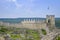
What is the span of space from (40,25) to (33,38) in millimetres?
8366

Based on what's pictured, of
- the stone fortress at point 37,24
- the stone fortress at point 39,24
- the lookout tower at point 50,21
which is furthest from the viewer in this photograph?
the lookout tower at point 50,21

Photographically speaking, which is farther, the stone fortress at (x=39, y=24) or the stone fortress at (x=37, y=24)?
Result: the stone fortress at (x=37, y=24)

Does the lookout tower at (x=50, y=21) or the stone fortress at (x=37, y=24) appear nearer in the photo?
the stone fortress at (x=37, y=24)

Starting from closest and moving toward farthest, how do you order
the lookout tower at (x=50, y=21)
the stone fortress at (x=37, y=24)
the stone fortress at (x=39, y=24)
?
the stone fortress at (x=39, y=24)
the stone fortress at (x=37, y=24)
the lookout tower at (x=50, y=21)

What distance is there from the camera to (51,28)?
3700cm

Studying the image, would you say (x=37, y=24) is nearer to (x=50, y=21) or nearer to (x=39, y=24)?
(x=39, y=24)

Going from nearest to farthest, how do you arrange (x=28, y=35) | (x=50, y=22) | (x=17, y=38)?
(x=17, y=38) < (x=28, y=35) < (x=50, y=22)

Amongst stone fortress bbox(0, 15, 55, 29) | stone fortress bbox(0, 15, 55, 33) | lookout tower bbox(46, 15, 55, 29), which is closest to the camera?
stone fortress bbox(0, 15, 55, 33)

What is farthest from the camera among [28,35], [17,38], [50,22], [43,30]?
[50,22]

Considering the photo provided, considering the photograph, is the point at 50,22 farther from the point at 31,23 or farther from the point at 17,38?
the point at 17,38

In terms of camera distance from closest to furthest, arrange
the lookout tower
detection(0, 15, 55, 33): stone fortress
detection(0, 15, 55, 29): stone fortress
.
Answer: detection(0, 15, 55, 33): stone fortress, detection(0, 15, 55, 29): stone fortress, the lookout tower

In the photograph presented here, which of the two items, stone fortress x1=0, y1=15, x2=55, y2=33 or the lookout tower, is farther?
the lookout tower

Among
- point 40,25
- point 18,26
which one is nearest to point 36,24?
point 40,25

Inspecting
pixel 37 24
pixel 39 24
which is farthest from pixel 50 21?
pixel 37 24
